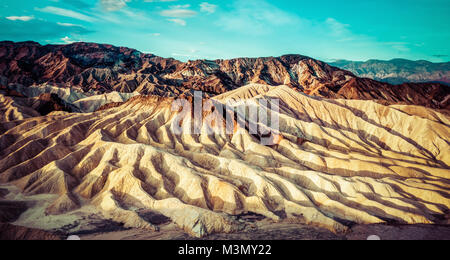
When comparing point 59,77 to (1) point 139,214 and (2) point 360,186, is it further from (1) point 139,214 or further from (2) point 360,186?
(2) point 360,186

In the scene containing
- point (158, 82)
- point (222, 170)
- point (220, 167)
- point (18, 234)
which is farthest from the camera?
point (158, 82)

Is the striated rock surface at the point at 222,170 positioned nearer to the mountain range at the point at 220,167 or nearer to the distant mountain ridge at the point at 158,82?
the mountain range at the point at 220,167

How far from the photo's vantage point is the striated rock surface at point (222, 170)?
3806 cm

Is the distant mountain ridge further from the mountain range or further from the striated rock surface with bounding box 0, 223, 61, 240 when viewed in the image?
the striated rock surface with bounding box 0, 223, 61, 240

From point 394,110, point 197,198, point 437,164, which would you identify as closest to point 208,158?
point 197,198

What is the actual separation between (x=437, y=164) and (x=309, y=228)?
1804 inches

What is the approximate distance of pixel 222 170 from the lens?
50.3m

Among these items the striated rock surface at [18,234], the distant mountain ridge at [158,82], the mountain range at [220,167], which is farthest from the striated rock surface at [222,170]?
the distant mountain ridge at [158,82]

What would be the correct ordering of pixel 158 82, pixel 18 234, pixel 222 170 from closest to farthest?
pixel 18 234 < pixel 222 170 < pixel 158 82

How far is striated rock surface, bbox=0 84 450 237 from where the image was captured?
38062 mm

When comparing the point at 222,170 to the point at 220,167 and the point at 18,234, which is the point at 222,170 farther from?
the point at 18,234

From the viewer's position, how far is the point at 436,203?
41.2 meters

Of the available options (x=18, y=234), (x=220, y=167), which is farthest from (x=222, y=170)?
(x=18, y=234)

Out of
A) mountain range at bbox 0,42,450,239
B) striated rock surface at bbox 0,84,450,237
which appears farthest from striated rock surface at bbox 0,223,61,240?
striated rock surface at bbox 0,84,450,237
